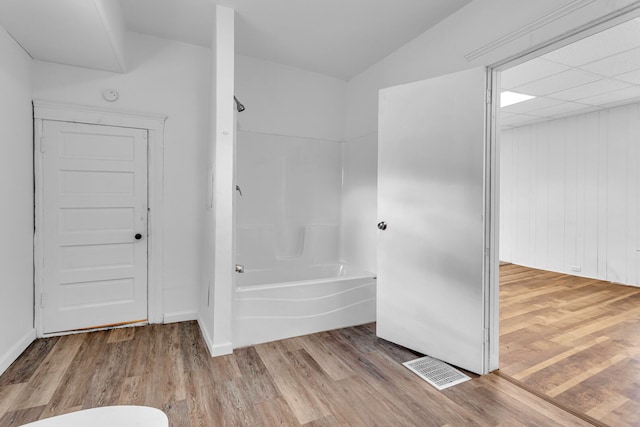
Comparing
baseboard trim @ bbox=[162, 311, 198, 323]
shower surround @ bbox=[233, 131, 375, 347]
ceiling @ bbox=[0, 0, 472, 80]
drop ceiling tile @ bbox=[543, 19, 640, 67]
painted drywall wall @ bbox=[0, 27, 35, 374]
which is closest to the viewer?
ceiling @ bbox=[0, 0, 472, 80]

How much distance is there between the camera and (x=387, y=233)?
2.77m

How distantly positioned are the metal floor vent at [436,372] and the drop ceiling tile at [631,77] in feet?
12.0

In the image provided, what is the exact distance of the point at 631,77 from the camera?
11.7ft

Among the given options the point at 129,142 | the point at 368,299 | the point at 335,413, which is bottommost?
the point at 335,413

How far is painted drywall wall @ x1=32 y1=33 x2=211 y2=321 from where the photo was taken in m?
3.01

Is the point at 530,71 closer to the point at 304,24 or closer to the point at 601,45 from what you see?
the point at 601,45

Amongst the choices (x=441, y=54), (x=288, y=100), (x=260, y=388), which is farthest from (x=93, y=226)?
(x=441, y=54)

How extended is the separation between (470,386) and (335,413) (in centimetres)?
93

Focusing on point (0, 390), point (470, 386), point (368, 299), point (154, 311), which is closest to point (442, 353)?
point (470, 386)

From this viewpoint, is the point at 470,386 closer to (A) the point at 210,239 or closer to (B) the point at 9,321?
Answer: (A) the point at 210,239

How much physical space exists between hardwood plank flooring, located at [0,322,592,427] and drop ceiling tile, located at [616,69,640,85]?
328cm

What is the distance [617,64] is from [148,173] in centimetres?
468

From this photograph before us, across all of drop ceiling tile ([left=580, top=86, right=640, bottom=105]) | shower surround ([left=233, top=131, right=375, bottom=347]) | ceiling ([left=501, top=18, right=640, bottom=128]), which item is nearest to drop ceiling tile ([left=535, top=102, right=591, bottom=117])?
ceiling ([left=501, top=18, right=640, bottom=128])

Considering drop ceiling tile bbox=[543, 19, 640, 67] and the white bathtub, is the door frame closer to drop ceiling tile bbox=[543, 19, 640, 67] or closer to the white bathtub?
the white bathtub
